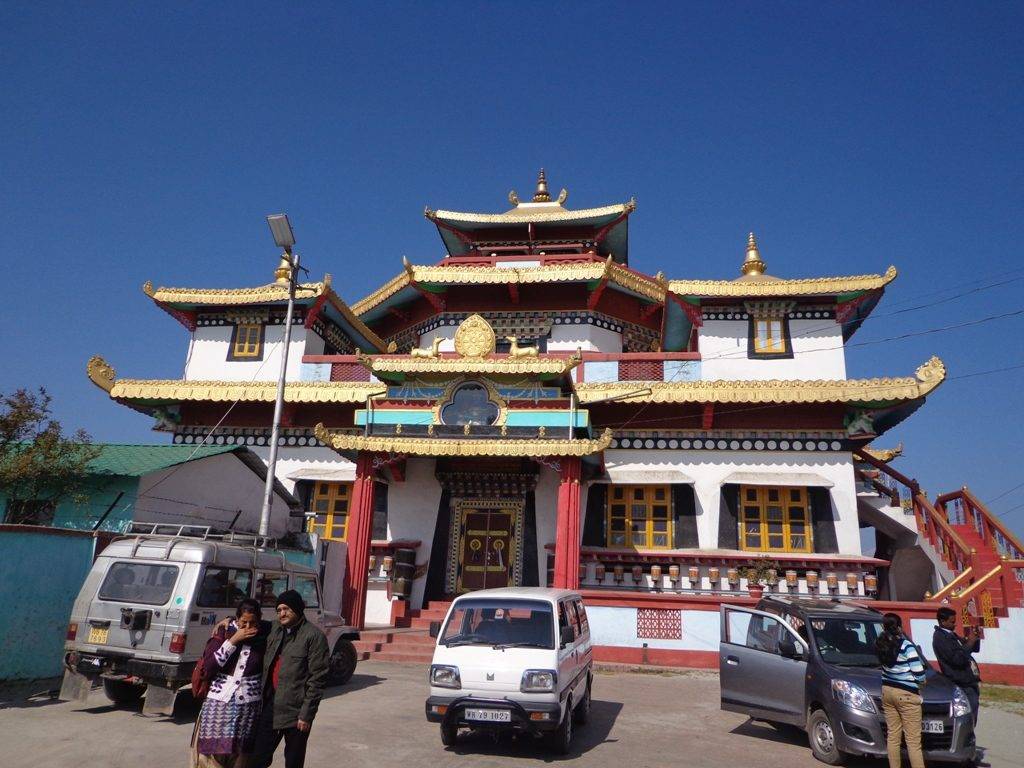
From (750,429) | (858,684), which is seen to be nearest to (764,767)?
(858,684)

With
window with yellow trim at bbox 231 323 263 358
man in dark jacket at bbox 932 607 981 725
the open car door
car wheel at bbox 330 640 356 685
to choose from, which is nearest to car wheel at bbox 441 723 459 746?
the open car door

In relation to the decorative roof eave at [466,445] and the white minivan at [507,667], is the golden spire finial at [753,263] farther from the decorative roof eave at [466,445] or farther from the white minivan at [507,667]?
the white minivan at [507,667]

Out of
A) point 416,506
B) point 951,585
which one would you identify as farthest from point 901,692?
point 416,506

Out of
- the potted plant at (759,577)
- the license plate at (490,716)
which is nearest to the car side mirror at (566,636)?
the license plate at (490,716)

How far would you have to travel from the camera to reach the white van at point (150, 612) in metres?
8.34

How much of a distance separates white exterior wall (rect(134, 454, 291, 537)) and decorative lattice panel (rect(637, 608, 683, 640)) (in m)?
8.93

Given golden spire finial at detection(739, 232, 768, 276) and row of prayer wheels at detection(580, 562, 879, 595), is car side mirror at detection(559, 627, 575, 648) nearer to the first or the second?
row of prayer wheels at detection(580, 562, 879, 595)

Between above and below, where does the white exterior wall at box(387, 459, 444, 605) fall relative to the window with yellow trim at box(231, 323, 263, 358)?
below

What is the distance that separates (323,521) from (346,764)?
1315 centimetres

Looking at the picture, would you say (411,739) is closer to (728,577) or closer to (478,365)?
(478,365)

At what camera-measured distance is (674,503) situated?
59.8 ft

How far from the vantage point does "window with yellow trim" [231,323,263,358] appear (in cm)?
2172

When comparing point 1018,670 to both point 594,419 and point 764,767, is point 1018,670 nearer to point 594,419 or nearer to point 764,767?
point 764,767

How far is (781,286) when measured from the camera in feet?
61.9
